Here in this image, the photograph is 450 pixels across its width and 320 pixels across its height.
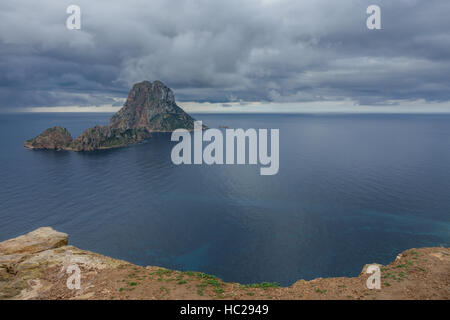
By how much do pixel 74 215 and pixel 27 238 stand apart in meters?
55.8

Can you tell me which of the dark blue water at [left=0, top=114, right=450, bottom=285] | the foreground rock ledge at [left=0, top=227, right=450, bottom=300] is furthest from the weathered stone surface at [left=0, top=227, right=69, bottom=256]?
the dark blue water at [left=0, top=114, right=450, bottom=285]

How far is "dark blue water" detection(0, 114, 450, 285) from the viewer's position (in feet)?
200

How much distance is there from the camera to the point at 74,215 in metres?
83.5

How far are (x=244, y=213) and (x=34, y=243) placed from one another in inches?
2500

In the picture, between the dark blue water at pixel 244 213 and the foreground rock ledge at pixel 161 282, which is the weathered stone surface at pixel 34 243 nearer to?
the foreground rock ledge at pixel 161 282

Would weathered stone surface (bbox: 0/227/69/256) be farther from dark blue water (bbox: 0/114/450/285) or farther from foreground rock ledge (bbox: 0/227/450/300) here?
dark blue water (bbox: 0/114/450/285)

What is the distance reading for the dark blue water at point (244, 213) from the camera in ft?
200

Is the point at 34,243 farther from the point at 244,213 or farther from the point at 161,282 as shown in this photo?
the point at 244,213

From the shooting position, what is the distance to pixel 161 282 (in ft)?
85.6

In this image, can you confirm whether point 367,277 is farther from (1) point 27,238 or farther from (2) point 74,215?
(2) point 74,215

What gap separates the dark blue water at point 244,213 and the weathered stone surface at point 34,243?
28.3 metres

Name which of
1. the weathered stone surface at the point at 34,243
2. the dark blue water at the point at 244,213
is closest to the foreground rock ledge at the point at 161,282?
the weathered stone surface at the point at 34,243
